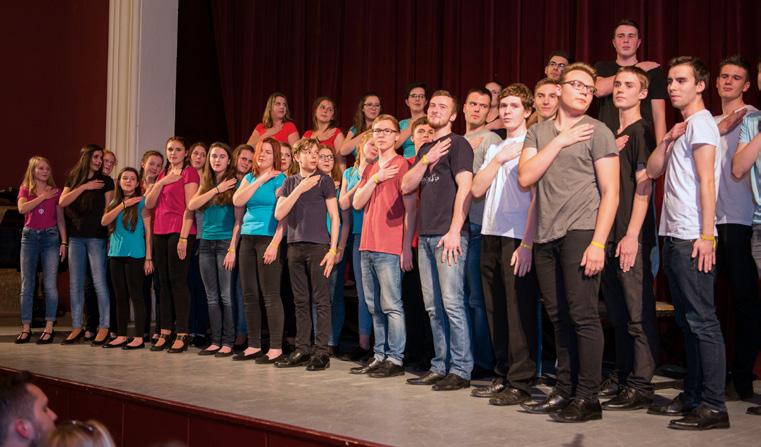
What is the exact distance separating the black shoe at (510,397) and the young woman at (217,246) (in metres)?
2.18

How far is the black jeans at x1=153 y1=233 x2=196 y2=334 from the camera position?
18.4ft

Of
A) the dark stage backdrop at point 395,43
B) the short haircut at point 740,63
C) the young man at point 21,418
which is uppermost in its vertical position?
the dark stage backdrop at point 395,43

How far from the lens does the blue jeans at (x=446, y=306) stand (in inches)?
162

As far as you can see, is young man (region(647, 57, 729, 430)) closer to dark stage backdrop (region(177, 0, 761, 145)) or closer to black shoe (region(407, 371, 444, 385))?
black shoe (region(407, 371, 444, 385))

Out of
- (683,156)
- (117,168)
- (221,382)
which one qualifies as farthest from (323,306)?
(117,168)

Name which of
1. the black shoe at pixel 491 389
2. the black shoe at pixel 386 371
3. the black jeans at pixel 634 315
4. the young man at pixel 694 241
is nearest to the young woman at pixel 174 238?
the black shoe at pixel 386 371

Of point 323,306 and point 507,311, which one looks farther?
point 323,306

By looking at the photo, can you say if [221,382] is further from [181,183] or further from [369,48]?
[369,48]

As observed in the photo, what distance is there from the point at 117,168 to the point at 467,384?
4.70 meters

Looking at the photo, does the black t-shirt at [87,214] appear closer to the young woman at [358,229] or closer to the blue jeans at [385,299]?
the young woman at [358,229]

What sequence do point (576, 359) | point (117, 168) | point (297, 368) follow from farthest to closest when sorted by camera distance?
1. point (117, 168)
2. point (297, 368)
3. point (576, 359)

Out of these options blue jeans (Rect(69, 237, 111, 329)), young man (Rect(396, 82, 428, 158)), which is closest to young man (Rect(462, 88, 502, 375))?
young man (Rect(396, 82, 428, 158))

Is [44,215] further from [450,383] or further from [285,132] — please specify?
[450,383]

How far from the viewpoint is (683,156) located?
338 cm
